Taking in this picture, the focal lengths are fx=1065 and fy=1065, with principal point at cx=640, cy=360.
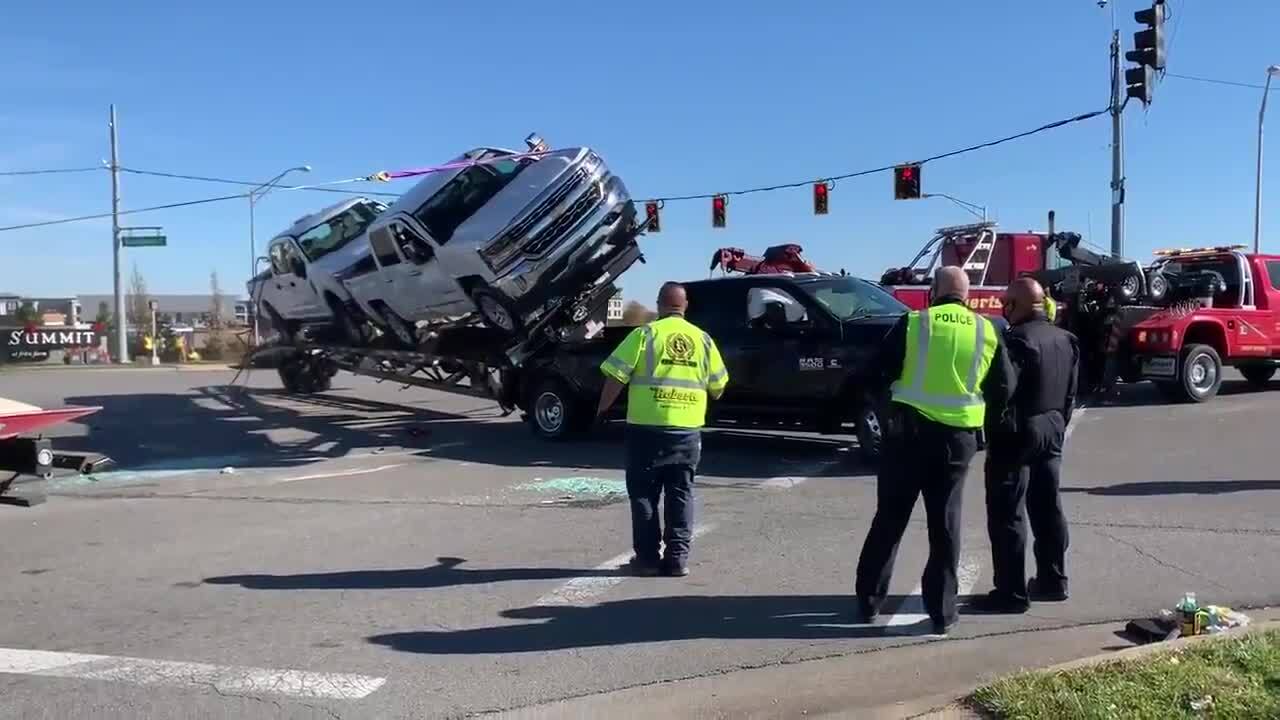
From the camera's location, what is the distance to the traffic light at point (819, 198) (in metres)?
26.7

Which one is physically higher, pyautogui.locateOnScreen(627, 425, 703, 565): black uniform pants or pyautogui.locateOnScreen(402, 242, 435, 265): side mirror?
pyautogui.locateOnScreen(402, 242, 435, 265): side mirror

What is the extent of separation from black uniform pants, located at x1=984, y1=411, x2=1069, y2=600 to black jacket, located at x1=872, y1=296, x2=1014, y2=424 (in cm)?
25

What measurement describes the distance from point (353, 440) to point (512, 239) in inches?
139

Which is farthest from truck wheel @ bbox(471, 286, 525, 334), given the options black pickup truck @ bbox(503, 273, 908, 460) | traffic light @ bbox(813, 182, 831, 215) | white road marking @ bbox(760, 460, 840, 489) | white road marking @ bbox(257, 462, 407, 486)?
traffic light @ bbox(813, 182, 831, 215)

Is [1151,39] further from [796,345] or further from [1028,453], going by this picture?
[1028,453]

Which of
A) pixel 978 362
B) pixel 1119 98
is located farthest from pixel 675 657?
pixel 1119 98

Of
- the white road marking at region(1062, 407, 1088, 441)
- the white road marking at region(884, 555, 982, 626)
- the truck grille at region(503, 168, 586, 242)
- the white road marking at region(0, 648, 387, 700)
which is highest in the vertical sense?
the truck grille at region(503, 168, 586, 242)

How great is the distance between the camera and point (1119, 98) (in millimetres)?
21906

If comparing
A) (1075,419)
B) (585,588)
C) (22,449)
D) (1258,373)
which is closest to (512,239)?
(22,449)

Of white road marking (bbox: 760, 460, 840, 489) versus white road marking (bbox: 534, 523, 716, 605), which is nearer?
white road marking (bbox: 534, 523, 716, 605)

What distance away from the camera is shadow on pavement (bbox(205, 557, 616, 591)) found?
636 cm

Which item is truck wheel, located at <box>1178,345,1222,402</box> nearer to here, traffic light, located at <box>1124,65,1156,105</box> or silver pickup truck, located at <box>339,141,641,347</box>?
traffic light, located at <box>1124,65,1156,105</box>

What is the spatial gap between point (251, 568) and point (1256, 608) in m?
5.86

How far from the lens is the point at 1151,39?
17.3 meters
